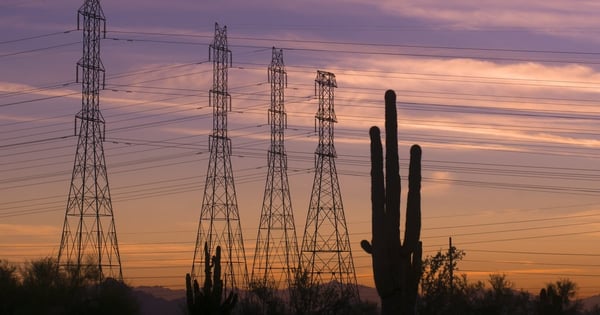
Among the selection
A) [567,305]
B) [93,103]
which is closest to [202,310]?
[93,103]

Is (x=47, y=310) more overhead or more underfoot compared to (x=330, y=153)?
more underfoot

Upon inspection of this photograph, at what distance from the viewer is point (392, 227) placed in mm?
37250

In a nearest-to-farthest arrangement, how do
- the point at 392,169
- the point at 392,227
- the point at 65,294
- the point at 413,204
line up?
the point at 392,227
the point at 392,169
the point at 413,204
the point at 65,294

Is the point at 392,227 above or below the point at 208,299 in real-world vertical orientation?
above

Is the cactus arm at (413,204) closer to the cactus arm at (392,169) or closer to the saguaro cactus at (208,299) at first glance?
the cactus arm at (392,169)

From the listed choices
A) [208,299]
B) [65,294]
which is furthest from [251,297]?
[208,299]

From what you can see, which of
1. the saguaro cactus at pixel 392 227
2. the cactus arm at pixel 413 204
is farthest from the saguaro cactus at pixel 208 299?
the cactus arm at pixel 413 204

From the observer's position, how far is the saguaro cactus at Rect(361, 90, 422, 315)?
3703 cm

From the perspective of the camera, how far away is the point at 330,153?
82875 mm

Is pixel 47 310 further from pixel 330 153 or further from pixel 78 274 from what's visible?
pixel 330 153

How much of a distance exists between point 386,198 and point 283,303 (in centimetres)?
5472

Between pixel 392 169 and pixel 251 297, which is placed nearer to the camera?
pixel 392 169

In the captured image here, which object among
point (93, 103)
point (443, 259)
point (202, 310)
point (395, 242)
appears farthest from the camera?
point (443, 259)

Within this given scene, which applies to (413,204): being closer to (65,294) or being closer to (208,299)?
(208,299)
